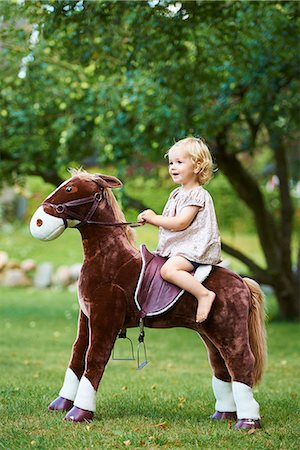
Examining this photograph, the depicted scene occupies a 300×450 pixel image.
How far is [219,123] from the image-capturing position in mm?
10891

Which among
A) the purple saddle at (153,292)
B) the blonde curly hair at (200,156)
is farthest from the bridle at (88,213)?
the blonde curly hair at (200,156)

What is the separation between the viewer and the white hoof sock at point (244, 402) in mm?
5000

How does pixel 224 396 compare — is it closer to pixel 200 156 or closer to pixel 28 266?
pixel 200 156

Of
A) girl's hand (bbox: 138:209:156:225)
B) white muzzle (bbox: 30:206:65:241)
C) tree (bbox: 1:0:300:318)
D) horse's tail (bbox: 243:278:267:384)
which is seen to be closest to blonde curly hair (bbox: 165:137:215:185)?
girl's hand (bbox: 138:209:156:225)

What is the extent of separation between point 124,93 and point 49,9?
133 inches

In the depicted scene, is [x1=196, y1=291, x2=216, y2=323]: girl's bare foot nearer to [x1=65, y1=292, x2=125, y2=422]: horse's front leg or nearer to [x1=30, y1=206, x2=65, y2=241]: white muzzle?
[x1=65, y1=292, x2=125, y2=422]: horse's front leg

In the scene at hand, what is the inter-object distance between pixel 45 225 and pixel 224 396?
63.7 inches

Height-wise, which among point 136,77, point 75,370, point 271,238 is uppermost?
point 136,77

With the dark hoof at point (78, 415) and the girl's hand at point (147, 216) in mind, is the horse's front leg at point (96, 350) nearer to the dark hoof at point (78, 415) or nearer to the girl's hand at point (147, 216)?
the dark hoof at point (78, 415)

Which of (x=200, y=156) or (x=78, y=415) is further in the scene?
(x=200, y=156)

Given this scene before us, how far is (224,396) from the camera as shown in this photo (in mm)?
5379

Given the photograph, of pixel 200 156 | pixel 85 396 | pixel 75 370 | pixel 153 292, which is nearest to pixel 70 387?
pixel 75 370

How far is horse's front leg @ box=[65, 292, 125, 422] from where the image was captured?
503 cm

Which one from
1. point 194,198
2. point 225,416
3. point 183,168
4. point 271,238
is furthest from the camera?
point 271,238
